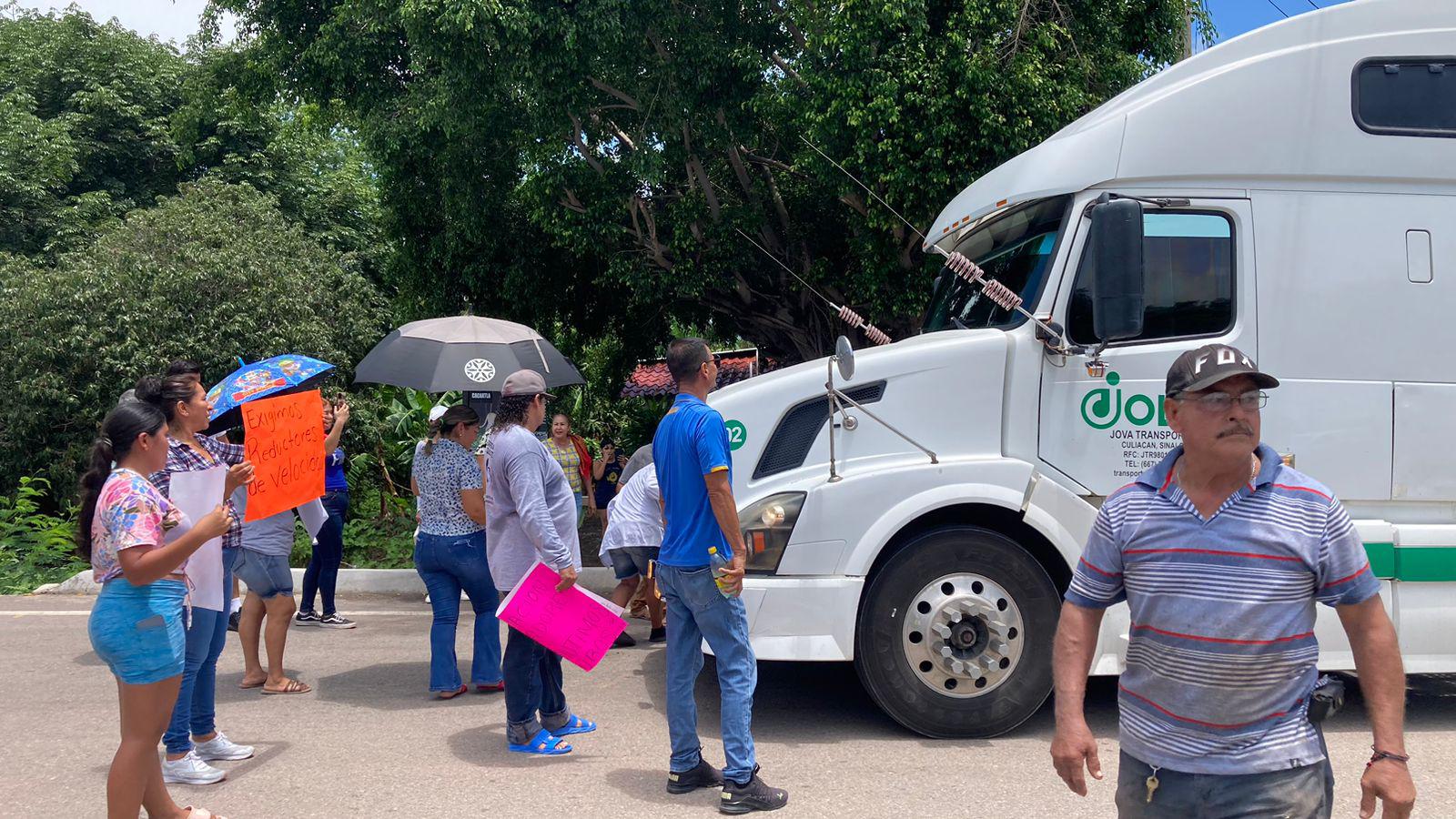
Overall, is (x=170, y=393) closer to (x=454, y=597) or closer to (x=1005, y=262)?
(x=454, y=597)

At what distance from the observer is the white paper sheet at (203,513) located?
15.5 ft

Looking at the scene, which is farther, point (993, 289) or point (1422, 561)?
point (993, 289)

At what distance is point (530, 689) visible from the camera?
5719 mm

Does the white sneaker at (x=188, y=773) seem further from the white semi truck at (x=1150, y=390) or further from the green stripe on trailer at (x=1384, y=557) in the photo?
the green stripe on trailer at (x=1384, y=557)

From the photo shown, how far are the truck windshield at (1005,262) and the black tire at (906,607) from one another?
1205 mm

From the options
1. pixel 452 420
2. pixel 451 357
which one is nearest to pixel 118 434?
pixel 452 420

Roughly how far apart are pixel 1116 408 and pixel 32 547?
37.3 ft

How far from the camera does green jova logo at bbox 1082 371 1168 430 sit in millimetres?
5723

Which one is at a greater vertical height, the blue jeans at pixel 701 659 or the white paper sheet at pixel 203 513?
the white paper sheet at pixel 203 513

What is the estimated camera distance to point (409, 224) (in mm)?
15320

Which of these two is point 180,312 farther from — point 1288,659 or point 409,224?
point 1288,659

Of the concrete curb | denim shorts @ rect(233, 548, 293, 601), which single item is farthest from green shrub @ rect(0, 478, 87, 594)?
denim shorts @ rect(233, 548, 293, 601)

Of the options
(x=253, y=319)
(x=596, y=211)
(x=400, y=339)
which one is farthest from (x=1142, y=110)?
(x=253, y=319)

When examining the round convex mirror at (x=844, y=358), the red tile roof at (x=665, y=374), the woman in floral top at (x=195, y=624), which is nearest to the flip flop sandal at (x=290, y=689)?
the woman in floral top at (x=195, y=624)
